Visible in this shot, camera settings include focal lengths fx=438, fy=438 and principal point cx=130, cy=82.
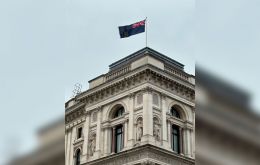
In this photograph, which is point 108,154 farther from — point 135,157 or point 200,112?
point 200,112

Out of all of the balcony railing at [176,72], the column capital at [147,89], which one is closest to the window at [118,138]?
the column capital at [147,89]

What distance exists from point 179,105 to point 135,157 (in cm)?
400

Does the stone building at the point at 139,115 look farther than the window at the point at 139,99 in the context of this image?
No

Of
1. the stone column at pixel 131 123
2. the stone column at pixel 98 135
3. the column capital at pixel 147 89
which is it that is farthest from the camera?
the stone column at pixel 98 135

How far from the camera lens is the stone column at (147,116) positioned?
1891 centimetres

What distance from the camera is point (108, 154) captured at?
67.3 feet

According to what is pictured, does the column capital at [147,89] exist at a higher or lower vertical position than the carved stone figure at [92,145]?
higher

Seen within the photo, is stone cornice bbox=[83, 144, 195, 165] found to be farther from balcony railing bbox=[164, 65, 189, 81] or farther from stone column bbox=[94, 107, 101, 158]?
balcony railing bbox=[164, 65, 189, 81]

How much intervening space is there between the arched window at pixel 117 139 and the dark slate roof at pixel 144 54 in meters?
3.53

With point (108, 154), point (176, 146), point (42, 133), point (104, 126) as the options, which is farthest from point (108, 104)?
point (42, 133)

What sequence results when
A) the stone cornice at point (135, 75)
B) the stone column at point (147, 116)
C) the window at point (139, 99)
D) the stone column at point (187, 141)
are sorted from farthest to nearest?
1. the stone column at point (187, 141)
2. the stone cornice at point (135, 75)
3. the window at point (139, 99)
4. the stone column at point (147, 116)

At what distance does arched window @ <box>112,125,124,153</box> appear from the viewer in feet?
67.1

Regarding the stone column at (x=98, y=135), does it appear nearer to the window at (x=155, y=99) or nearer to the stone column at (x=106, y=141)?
the stone column at (x=106, y=141)

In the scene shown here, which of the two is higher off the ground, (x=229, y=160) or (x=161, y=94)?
(x=161, y=94)
